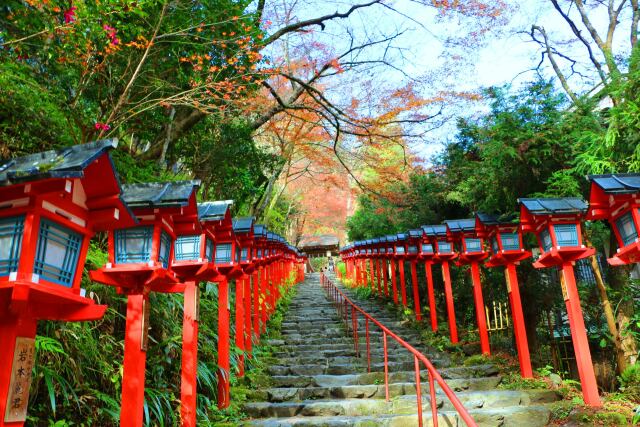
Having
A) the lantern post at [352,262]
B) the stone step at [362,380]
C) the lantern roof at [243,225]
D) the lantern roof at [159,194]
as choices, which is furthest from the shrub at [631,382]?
the lantern post at [352,262]

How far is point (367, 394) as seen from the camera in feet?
26.3

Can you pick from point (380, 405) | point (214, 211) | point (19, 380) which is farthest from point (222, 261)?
point (19, 380)

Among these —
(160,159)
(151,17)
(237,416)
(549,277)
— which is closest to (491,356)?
(549,277)

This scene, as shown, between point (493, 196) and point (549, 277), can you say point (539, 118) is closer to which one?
point (493, 196)

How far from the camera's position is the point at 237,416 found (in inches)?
273

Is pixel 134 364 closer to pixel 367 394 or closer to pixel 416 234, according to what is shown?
pixel 367 394

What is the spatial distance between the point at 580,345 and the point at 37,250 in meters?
7.39

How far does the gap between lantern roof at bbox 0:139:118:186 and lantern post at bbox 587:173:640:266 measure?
5.46 meters

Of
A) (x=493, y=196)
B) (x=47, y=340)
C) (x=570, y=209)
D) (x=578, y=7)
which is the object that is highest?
(x=578, y=7)

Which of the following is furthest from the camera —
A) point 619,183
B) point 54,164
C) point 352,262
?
point 352,262

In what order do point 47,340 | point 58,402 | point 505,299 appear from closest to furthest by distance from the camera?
point 47,340 → point 58,402 → point 505,299

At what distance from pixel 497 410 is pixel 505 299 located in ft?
20.7

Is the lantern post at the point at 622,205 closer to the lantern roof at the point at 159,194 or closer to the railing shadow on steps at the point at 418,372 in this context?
the railing shadow on steps at the point at 418,372

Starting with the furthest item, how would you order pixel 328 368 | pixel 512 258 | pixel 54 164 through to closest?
pixel 328 368 → pixel 512 258 → pixel 54 164
